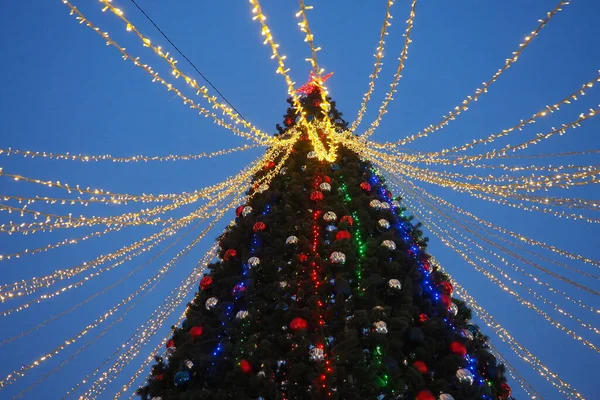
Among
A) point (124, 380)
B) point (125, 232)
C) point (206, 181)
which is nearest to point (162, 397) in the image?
point (124, 380)

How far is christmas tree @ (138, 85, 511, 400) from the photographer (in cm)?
202

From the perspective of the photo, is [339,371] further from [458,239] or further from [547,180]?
[458,239]

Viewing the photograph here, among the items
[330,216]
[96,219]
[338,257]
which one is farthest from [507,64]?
[96,219]

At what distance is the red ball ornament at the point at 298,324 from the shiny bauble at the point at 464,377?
837mm

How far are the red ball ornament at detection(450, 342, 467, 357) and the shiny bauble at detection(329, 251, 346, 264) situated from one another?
0.78 m

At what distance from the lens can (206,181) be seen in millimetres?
55969

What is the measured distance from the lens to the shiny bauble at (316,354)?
2027 mm

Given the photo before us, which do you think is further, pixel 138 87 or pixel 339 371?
pixel 138 87

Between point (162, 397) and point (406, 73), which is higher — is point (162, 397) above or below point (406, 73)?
below

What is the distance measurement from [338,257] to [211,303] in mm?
914

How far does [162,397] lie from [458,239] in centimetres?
412

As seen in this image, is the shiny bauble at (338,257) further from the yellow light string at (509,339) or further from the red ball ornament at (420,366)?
the yellow light string at (509,339)

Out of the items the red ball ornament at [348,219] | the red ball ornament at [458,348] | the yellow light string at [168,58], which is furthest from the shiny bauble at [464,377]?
the yellow light string at [168,58]

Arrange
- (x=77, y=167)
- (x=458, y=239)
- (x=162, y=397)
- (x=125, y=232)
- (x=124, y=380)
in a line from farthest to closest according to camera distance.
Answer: (x=77, y=167) → (x=125, y=232) → (x=124, y=380) → (x=458, y=239) → (x=162, y=397)
